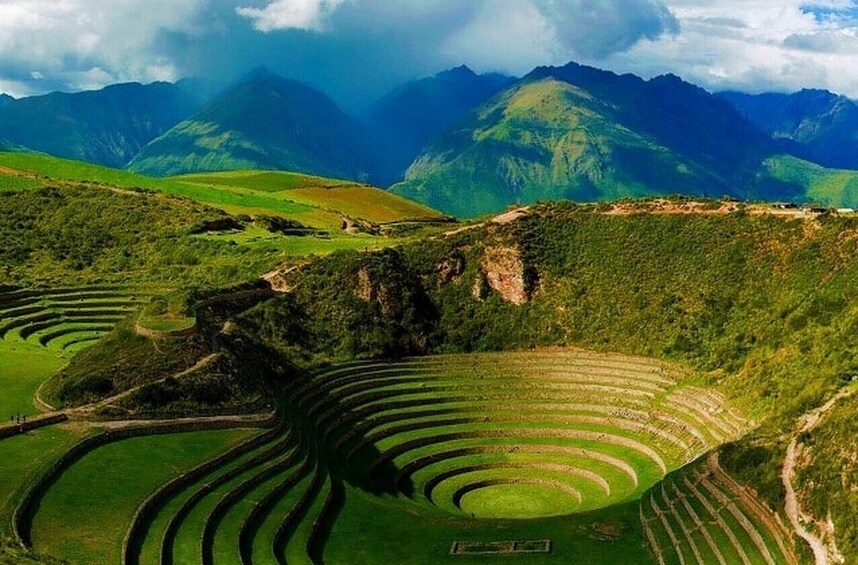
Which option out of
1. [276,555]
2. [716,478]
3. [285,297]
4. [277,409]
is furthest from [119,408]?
[716,478]

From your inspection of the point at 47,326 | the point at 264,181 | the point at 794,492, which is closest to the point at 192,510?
the point at 794,492

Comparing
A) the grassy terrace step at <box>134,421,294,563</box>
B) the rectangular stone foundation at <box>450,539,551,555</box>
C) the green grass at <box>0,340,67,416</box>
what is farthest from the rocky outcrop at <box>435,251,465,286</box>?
the rectangular stone foundation at <box>450,539,551,555</box>

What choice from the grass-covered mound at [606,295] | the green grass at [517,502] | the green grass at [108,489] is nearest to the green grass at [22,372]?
the green grass at [108,489]

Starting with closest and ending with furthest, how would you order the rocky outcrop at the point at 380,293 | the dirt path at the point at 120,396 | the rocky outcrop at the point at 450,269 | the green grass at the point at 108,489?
the green grass at the point at 108,489, the dirt path at the point at 120,396, the rocky outcrop at the point at 380,293, the rocky outcrop at the point at 450,269

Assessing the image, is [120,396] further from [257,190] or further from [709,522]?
[257,190]

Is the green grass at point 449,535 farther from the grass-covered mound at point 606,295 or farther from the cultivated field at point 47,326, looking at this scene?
the cultivated field at point 47,326

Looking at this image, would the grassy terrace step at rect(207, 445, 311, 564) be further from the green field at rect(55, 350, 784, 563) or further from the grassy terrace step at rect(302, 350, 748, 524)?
the grassy terrace step at rect(302, 350, 748, 524)

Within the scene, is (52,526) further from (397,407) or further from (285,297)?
(285,297)
